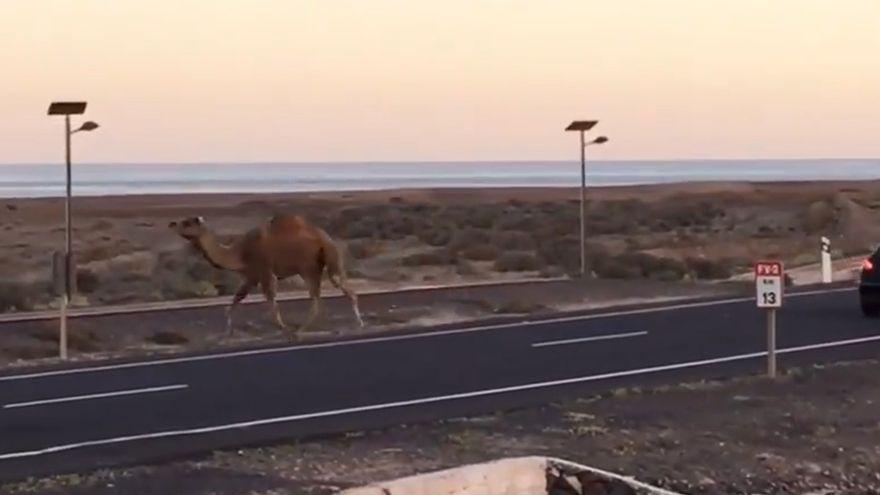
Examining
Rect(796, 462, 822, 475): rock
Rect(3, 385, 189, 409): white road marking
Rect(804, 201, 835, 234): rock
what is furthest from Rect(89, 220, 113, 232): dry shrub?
Rect(796, 462, 822, 475): rock

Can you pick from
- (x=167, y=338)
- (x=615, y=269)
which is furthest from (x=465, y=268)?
(x=167, y=338)

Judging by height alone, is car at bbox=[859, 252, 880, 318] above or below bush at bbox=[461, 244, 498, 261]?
above

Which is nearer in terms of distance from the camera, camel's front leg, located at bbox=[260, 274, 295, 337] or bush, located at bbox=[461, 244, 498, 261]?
camel's front leg, located at bbox=[260, 274, 295, 337]

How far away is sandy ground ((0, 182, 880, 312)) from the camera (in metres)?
44.1

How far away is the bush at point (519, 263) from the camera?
48.6m

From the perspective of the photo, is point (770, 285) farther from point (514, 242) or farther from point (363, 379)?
point (514, 242)

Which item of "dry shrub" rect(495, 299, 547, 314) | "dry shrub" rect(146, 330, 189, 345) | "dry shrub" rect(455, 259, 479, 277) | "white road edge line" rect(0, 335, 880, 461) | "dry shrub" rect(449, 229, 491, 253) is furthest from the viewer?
"dry shrub" rect(449, 229, 491, 253)

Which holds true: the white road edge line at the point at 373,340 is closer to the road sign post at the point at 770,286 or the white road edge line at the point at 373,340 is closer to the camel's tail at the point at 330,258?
the camel's tail at the point at 330,258

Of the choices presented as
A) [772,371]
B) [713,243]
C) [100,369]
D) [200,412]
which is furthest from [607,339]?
[713,243]

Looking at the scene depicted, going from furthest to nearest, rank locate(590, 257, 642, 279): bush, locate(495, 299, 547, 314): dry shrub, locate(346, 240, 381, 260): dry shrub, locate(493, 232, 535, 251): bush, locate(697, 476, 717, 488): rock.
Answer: locate(493, 232, 535, 251): bush
locate(346, 240, 381, 260): dry shrub
locate(590, 257, 642, 279): bush
locate(495, 299, 547, 314): dry shrub
locate(697, 476, 717, 488): rock

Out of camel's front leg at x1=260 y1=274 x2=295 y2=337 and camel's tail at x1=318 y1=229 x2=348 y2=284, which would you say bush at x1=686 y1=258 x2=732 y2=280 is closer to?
camel's tail at x1=318 y1=229 x2=348 y2=284

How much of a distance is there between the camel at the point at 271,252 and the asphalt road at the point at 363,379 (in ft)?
6.94

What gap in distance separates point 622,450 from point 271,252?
12812 millimetres

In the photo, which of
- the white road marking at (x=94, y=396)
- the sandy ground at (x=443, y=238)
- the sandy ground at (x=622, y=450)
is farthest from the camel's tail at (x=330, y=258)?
the sandy ground at (x=622, y=450)
